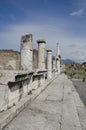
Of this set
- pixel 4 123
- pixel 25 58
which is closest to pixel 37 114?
pixel 4 123

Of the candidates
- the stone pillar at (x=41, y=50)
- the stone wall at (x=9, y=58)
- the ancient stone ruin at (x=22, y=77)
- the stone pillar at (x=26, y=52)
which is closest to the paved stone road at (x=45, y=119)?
the ancient stone ruin at (x=22, y=77)

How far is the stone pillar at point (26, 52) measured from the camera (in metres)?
8.12

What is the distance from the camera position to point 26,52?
27.3ft

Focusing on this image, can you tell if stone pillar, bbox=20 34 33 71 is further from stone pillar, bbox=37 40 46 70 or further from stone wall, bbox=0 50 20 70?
stone wall, bbox=0 50 20 70

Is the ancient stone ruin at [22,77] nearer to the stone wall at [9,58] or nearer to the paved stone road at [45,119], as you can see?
the paved stone road at [45,119]

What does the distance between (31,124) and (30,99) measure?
223 cm

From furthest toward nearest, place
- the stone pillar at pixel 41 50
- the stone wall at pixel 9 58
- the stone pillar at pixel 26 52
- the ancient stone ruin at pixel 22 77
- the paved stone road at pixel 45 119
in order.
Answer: the stone wall at pixel 9 58 → the stone pillar at pixel 41 50 → the stone pillar at pixel 26 52 → the ancient stone ruin at pixel 22 77 → the paved stone road at pixel 45 119

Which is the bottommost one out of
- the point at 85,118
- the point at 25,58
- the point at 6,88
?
the point at 85,118

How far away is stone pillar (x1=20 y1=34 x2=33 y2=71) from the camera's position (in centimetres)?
812

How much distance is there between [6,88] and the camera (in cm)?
489

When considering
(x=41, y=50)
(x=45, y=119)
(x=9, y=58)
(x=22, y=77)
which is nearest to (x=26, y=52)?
(x=22, y=77)

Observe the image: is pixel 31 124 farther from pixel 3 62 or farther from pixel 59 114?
pixel 3 62

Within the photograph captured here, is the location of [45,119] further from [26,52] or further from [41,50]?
[41,50]

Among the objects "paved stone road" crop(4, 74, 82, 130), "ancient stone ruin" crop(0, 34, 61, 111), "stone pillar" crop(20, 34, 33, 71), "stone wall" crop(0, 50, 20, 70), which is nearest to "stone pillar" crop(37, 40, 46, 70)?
"ancient stone ruin" crop(0, 34, 61, 111)
